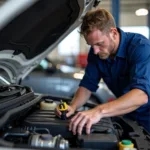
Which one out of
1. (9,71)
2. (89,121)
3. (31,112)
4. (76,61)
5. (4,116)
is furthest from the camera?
(76,61)

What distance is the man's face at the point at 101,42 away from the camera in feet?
6.10

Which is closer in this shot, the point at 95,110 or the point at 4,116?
the point at 4,116

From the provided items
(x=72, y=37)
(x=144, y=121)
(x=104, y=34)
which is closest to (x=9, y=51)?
(x=104, y=34)

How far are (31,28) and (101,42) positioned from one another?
0.45 m

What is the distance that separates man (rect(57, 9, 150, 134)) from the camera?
64.5 inches

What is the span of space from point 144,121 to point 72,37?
13377 mm

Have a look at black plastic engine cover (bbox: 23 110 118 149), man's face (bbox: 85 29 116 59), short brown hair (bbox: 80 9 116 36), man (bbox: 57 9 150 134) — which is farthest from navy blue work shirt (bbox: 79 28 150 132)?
black plastic engine cover (bbox: 23 110 118 149)

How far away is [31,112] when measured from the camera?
1.87m

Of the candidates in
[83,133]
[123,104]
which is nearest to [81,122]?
[83,133]

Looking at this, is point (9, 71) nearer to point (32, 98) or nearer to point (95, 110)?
point (32, 98)

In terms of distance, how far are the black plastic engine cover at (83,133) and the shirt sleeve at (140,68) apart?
0.92 ft

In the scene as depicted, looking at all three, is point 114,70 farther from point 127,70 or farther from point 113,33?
point 113,33

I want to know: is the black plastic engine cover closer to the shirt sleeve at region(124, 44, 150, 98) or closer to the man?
the man

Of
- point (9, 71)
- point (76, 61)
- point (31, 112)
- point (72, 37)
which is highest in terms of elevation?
point (72, 37)
